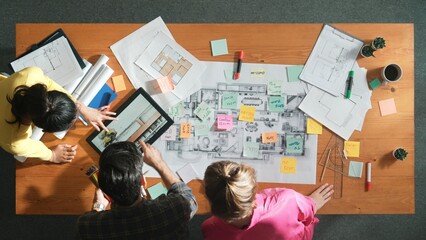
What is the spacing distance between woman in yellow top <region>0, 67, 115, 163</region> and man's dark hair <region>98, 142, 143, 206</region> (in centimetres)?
20

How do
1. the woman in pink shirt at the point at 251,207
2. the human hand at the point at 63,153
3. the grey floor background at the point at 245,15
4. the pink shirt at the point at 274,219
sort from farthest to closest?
the grey floor background at the point at 245,15 → the human hand at the point at 63,153 → the pink shirt at the point at 274,219 → the woman in pink shirt at the point at 251,207

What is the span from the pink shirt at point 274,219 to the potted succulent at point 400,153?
0.37m

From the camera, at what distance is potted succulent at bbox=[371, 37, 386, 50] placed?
1.33 m

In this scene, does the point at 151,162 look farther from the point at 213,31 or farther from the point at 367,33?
the point at 367,33

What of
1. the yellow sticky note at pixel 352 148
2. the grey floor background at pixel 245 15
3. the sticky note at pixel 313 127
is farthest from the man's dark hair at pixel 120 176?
the grey floor background at pixel 245 15

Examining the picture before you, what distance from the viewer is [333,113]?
138 cm

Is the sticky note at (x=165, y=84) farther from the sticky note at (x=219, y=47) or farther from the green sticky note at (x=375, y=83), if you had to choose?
the green sticky note at (x=375, y=83)

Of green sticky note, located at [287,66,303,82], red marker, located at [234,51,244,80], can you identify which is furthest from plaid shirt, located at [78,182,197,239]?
green sticky note, located at [287,66,303,82]

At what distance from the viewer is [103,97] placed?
1375 millimetres

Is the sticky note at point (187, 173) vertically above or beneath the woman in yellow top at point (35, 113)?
beneath

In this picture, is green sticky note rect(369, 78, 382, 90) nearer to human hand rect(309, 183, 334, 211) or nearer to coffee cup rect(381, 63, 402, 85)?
coffee cup rect(381, 63, 402, 85)

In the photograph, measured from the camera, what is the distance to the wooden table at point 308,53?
1.37 metres

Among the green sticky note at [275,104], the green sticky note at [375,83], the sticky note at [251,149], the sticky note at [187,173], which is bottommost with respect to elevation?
the sticky note at [187,173]

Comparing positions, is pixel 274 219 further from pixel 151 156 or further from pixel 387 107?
pixel 387 107
